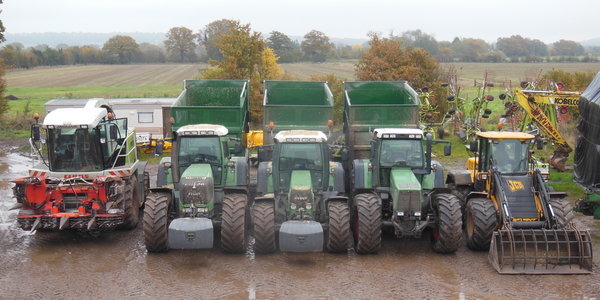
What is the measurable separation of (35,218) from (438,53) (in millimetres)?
Result: 82039

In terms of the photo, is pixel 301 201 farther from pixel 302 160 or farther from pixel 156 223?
pixel 156 223

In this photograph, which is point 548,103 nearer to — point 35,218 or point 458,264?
point 458,264

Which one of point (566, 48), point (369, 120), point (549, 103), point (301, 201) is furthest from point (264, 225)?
point (566, 48)

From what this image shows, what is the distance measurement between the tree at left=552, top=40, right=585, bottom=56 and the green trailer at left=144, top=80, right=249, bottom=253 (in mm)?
113217

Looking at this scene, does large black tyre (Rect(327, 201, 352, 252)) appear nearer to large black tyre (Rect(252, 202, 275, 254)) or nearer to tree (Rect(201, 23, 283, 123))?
large black tyre (Rect(252, 202, 275, 254))

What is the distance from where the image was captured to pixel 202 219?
1223cm

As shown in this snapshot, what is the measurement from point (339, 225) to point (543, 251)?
12.9 feet

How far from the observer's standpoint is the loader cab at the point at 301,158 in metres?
13.5

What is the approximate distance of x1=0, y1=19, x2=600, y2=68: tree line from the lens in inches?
3211

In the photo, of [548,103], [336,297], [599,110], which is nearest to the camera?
[336,297]

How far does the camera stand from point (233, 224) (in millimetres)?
12516

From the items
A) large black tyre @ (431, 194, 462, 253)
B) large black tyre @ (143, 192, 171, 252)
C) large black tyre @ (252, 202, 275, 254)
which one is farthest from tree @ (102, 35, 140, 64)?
large black tyre @ (431, 194, 462, 253)

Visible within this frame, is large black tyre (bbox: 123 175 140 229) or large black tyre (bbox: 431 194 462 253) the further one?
large black tyre (bbox: 123 175 140 229)

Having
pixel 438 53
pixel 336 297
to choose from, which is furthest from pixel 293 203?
pixel 438 53
